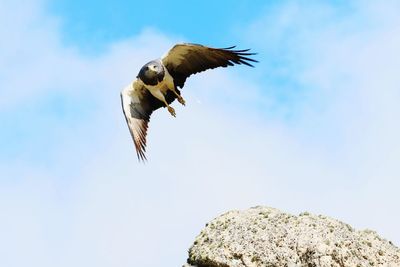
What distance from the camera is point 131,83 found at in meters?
17.7

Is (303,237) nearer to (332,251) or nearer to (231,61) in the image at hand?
(332,251)

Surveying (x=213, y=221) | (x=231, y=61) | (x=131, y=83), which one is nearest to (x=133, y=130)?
(x=131, y=83)

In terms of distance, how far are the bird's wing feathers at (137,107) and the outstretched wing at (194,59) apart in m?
0.83

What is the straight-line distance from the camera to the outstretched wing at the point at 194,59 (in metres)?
16.2

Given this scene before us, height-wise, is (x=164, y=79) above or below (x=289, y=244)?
above

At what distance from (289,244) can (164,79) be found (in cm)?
760

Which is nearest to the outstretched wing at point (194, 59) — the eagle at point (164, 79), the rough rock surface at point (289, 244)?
the eagle at point (164, 79)

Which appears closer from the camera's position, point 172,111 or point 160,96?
point 172,111

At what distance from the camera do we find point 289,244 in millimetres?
10016

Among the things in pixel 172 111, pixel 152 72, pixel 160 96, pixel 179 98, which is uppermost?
pixel 152 72

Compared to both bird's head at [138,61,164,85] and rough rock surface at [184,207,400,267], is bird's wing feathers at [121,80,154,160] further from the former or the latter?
rough rock surface at [184,207,400,267]

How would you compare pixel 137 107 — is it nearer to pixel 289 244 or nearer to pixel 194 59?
pixel 194 59

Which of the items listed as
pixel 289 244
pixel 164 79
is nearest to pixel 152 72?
pixel 164 79

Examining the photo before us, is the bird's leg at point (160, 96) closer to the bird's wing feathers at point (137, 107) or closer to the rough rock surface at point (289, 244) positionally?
the bird's wing feathers at point (137, 107)
